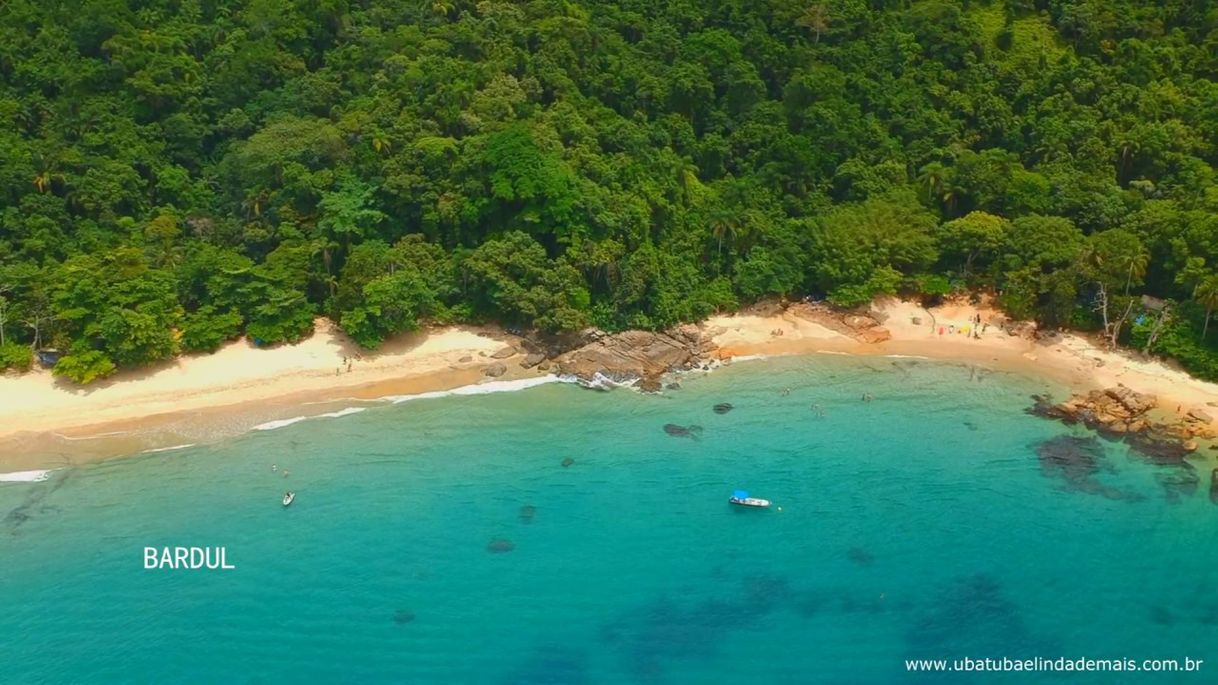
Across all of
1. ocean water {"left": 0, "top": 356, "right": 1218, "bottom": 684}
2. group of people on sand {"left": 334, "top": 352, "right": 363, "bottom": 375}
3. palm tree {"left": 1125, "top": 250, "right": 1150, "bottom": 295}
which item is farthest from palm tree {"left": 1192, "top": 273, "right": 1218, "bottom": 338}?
group of people on sand {"left": 334, "top": 352, "right": 363, "bottom": 375}

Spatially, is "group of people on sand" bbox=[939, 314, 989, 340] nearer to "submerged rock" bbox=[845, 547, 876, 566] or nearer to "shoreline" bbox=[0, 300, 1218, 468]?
"shoreline" bbox=[0, 300, 1218, 468]

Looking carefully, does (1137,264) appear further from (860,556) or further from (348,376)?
(348,376)

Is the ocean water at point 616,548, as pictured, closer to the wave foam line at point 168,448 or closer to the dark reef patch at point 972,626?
the dark reef patch at point 972,626

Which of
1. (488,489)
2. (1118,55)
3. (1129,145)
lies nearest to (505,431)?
(488,489)

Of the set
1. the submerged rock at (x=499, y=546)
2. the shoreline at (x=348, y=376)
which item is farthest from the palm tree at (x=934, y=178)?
the submerged rock at (x=499, y=546)

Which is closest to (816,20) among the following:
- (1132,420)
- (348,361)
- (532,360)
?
(532,360)

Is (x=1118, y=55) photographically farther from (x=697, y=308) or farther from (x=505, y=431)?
(x=505, y=431)
